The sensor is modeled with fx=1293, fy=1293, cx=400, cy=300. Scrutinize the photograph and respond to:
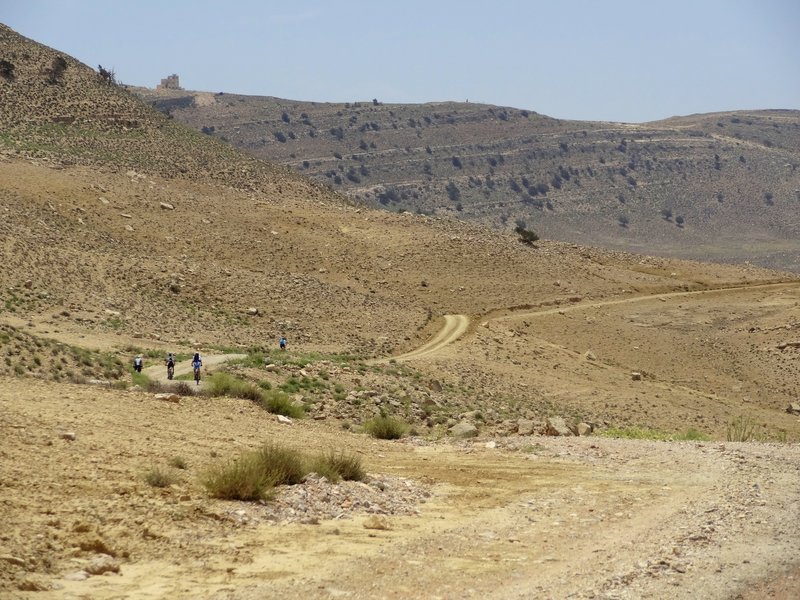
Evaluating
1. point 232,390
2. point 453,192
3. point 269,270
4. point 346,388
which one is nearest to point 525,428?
point 232,390

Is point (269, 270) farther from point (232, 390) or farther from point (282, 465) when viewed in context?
point (282, 465)

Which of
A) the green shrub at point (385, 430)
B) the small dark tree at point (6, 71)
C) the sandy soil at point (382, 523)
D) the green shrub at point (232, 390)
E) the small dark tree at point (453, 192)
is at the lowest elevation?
the green shrub at point (385, 430)

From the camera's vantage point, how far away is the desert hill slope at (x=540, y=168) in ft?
411

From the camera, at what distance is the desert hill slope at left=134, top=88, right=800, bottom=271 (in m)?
125

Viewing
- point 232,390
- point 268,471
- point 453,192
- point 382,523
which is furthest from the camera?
point 453,192

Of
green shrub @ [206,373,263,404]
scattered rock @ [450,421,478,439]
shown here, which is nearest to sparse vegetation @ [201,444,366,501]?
scattered rock @ [450,421,478,439]

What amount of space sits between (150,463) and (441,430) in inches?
460

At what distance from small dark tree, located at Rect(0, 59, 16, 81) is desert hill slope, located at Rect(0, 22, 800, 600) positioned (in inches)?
4.8

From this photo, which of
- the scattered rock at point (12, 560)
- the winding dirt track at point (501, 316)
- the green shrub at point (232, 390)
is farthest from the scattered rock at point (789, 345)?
the scattered rock at point (12, 560)

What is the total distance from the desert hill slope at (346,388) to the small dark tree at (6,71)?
12 cm

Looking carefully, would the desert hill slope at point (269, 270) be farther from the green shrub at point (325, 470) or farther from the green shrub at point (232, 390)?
the green shrub at point (325, 470)

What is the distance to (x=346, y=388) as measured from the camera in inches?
1200

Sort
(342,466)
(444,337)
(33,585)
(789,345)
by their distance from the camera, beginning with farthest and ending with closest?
(789,345), (444,337), (342,466), (33,585)

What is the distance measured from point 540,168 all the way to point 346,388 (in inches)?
4383
